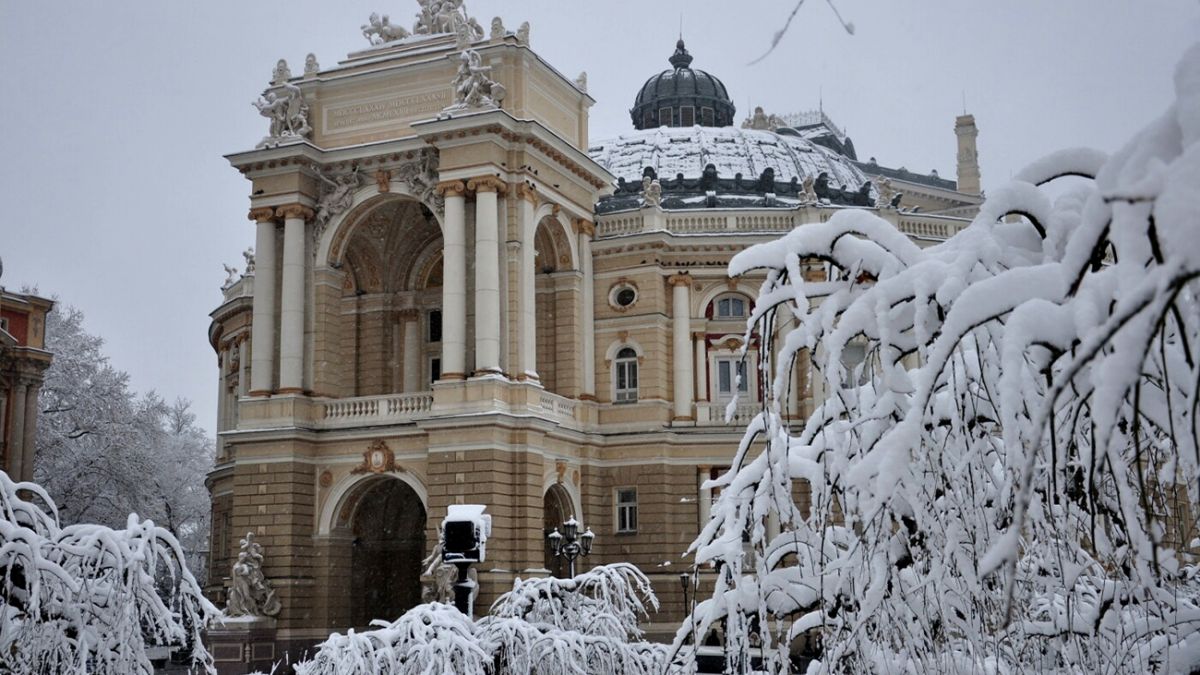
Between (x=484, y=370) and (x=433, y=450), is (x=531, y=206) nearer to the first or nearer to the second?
(x=484, y=370)

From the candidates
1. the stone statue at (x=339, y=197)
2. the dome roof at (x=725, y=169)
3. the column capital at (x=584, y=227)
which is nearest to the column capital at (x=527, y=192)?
the column capital at (x=584, y=227)

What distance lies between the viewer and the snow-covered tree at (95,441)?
52250 mm

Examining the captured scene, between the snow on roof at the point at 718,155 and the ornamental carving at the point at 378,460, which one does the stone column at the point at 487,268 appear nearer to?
the ornamental carving at the point at 378,460

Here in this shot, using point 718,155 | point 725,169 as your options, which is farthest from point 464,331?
point 718,155

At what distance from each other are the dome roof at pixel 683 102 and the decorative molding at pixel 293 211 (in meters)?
23.4

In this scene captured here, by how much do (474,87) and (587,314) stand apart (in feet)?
25.0

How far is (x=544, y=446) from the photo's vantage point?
33.7 meters

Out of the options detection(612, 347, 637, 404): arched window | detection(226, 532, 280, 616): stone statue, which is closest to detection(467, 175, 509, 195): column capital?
detection(612, 347, 637, 404): arched window

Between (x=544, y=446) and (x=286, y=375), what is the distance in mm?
6954

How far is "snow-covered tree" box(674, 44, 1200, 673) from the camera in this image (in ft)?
11.2

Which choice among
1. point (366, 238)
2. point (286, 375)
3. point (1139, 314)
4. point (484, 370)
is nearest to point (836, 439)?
point (1139, 314)

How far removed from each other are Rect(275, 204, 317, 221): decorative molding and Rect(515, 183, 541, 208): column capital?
19.3ft

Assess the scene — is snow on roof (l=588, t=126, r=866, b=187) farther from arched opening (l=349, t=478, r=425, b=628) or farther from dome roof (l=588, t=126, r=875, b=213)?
arched opening (l=349, t=478, r=425, b=628)

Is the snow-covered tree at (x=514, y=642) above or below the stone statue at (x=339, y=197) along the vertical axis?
below
